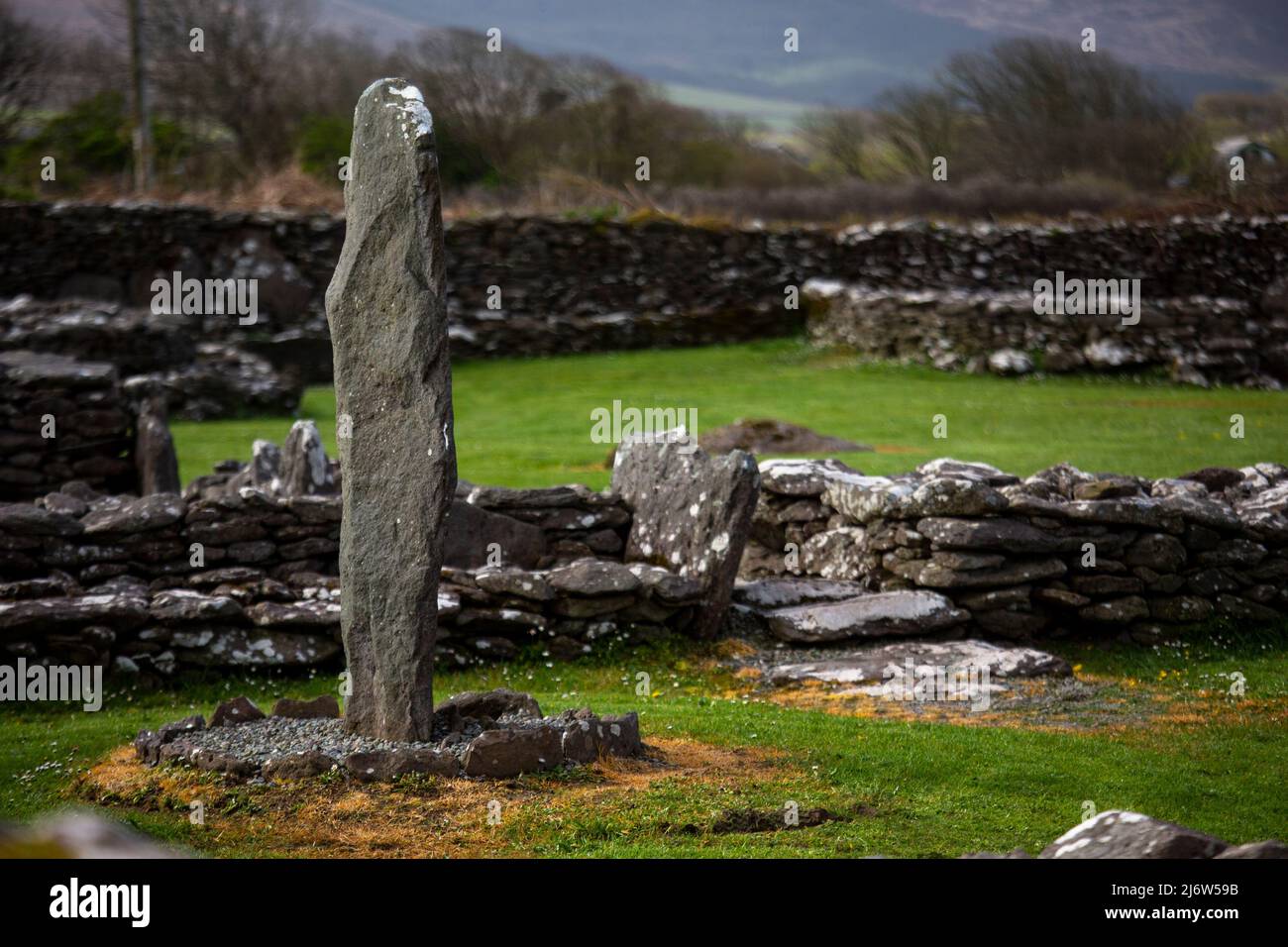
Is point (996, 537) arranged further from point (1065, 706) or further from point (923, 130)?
point (923, 130)

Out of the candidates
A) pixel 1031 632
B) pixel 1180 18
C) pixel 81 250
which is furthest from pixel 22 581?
pixel 1180 18

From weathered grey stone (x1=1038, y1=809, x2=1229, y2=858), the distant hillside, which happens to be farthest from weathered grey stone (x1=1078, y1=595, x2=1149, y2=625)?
the distant hillside

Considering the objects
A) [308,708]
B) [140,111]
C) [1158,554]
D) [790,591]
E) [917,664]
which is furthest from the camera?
[140,111]

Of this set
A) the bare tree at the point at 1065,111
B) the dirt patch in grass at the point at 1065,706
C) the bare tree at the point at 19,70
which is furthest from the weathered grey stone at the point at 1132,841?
the bare tree at the point at 19,70

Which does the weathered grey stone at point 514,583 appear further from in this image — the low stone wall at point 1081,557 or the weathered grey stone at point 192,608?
the low stone wall at point 1081,557

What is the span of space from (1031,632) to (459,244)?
72.9 feet

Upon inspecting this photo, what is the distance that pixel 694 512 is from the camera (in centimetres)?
1095

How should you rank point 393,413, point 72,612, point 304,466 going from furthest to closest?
point 304,466 < point 72,612 < point 393,413

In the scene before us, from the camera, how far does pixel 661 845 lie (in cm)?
591

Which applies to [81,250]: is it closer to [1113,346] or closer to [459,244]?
[459,244]

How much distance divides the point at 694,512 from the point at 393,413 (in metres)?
4.24

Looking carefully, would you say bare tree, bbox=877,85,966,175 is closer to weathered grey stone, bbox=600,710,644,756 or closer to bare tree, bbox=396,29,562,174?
bare tree, bbox=396,29,562,174

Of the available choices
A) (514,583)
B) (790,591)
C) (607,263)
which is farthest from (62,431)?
(607,263)

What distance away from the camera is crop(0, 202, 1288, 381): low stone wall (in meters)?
27.8
